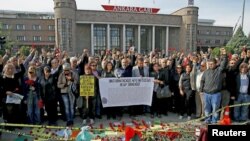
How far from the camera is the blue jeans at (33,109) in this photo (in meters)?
7.93

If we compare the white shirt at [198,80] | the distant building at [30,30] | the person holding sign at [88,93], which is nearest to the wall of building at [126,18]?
the distant building at [30,30]

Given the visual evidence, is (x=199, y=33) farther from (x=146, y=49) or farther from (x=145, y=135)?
(x=145, y=135)

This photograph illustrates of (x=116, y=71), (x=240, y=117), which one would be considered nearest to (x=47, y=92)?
(x=116, y=71)

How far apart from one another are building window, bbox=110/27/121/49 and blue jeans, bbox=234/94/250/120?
7787 cm

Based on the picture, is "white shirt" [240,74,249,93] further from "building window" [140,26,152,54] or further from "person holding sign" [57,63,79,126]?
"building window" [140,26,152,54]

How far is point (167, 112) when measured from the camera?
32.3 feet

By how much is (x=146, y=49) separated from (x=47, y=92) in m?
84.1

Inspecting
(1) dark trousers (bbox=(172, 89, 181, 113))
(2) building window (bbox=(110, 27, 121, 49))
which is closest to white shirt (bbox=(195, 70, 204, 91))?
(1) dark trousers (bbox=(172, 89, 181, 113))

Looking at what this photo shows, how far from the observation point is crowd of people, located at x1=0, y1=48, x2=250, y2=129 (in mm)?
7891

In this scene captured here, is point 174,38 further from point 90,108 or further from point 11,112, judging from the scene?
point 11,112

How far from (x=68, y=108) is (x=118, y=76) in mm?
1886

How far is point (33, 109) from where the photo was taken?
8062mm

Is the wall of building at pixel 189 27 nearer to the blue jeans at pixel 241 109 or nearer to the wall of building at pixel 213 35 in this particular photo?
the wall of building at pixel 213 35
